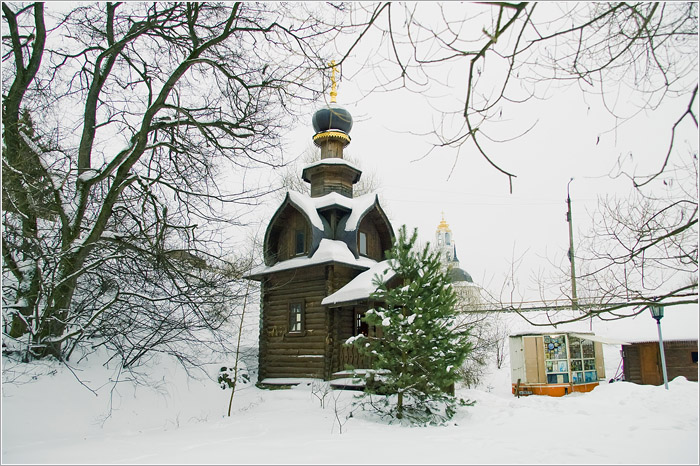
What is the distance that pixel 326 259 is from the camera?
15.2m

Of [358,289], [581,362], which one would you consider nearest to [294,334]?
[358,289]

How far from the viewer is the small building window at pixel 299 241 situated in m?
17.0

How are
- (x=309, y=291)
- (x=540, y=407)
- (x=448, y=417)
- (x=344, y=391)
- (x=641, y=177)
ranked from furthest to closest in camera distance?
(x=309, y=291)
(x=344, y=391)
(x=540, y=407)
(x=448, y=417)
(x=641, y=177)

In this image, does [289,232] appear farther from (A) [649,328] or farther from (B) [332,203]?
(A) [649,328]

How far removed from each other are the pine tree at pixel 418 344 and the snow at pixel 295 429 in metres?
0.69

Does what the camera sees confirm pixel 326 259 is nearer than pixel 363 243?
Yes

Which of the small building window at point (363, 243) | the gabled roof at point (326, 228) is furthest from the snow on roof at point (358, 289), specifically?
the small building window at point (363, 243)

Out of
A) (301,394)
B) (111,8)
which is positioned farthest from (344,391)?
(111,8)

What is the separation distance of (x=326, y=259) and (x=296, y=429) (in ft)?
22.4

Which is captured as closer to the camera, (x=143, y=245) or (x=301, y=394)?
(x=143, y=245)

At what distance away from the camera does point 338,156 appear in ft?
61.1

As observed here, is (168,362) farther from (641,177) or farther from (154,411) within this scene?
(641,177)

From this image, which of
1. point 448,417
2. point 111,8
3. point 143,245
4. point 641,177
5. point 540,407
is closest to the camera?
point 641,177

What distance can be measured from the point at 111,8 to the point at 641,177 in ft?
36.8
